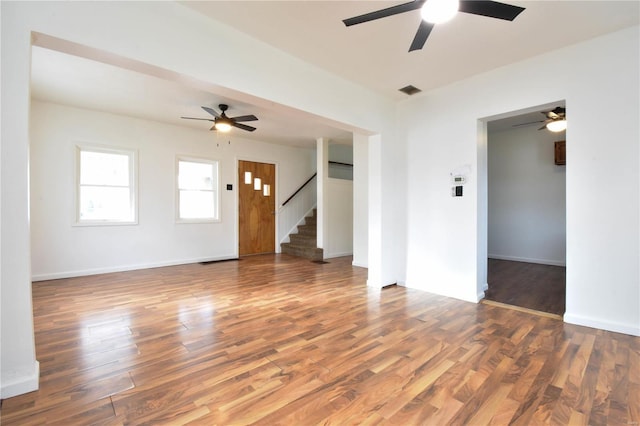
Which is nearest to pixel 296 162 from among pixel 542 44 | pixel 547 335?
pixel 542 44

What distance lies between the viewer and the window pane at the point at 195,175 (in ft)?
20.0

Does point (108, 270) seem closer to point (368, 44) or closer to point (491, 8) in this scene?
point (368, 44)

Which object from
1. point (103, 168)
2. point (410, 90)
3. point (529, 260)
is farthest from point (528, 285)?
point (103, 168)

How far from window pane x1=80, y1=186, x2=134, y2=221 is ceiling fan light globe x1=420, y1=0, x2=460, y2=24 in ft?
18.3

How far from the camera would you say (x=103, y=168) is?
17.1 ft

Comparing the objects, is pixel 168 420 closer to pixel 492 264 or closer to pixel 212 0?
pixel 212 0

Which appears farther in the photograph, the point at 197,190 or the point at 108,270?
the point at 197,190

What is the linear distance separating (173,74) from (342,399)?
8.91ft

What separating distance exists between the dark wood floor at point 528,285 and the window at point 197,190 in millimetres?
5486

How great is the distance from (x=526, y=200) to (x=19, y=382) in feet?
25.5

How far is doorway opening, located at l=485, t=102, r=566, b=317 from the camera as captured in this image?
18.6ft

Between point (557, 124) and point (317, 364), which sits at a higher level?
point (557, 124)

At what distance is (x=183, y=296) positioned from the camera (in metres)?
3.82

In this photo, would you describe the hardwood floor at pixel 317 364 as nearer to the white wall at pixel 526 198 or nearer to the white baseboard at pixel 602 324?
the white baseboard at pixel 602 324
